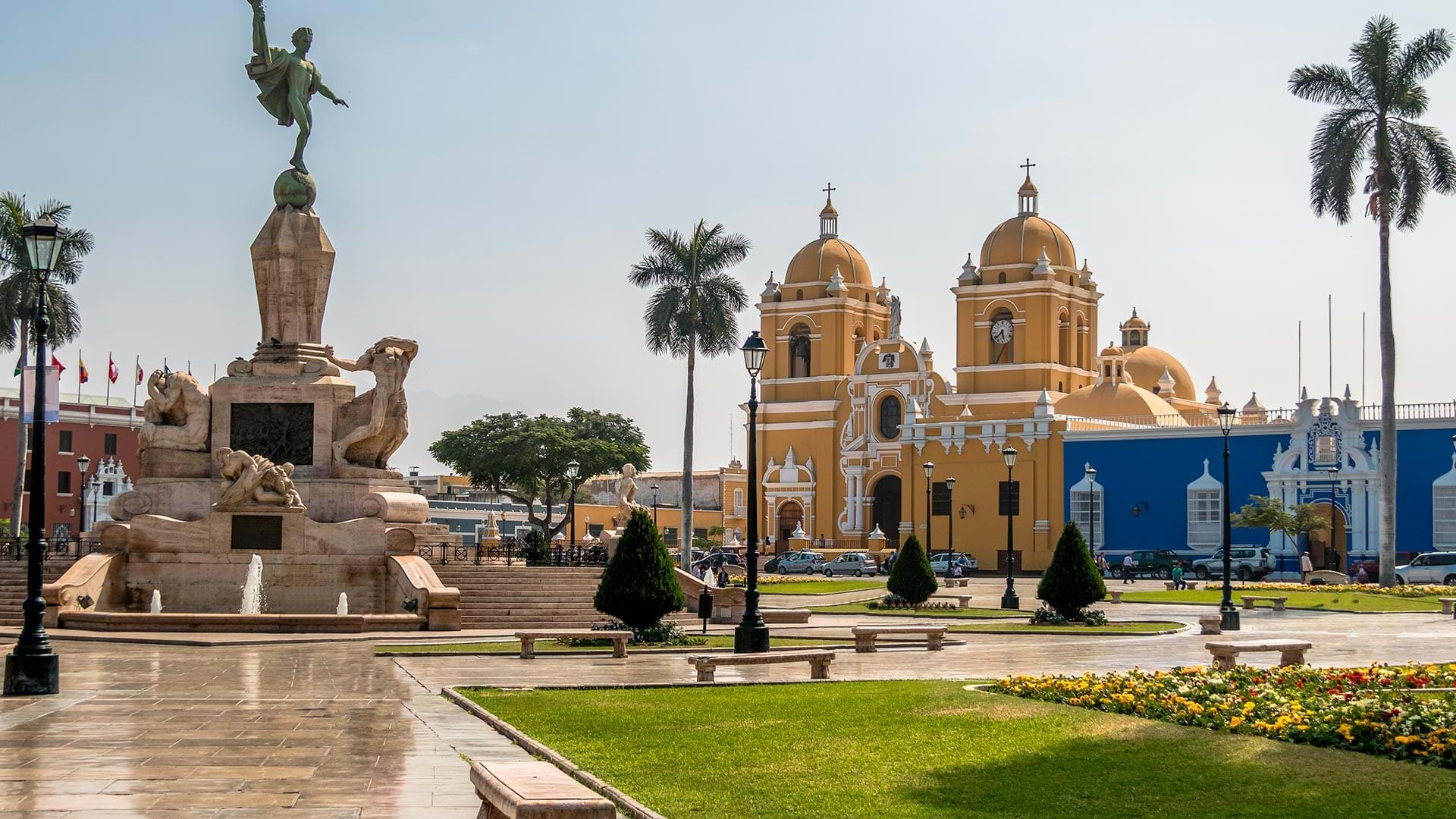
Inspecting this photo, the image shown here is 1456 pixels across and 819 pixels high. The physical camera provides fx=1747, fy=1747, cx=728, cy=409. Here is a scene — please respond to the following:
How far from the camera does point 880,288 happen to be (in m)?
83.4

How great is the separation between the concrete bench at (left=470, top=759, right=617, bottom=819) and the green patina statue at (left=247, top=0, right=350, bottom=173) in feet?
79.7

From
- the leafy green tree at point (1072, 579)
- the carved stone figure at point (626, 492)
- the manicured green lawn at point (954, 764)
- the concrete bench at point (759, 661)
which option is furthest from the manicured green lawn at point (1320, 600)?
the manicured green lawn at point (954, 764)

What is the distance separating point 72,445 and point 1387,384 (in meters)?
56.6

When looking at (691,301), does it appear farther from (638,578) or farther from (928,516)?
(638,578)

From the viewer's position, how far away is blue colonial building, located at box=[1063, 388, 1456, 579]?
5500cm

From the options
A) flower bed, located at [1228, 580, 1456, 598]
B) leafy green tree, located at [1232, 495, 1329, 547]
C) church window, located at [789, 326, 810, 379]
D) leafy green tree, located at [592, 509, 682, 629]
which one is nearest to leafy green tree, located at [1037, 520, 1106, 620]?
leafy green tree, located at [592, 509, 682, 629]

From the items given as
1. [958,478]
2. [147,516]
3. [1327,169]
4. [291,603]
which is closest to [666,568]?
[291,603]

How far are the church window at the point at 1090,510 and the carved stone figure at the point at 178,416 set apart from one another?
130 feet

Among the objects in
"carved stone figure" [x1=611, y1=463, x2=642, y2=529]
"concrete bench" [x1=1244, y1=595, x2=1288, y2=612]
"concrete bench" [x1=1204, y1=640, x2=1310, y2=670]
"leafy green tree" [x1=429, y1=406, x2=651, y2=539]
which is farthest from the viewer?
"leafy green tree" [x1=429, y1=406, x2=651, y2=539]

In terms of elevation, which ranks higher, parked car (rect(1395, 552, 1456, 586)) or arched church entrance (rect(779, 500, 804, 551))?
arched church entrance (rect(779, 500, 804, 551))

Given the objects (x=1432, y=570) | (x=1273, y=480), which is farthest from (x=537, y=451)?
(x=1432, y=570)

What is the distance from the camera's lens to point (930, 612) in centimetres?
3538

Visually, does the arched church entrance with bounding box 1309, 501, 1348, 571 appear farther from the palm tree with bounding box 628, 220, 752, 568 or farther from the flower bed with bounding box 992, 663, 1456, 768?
the flower bed with bounding box 992, 663, 1456, 768

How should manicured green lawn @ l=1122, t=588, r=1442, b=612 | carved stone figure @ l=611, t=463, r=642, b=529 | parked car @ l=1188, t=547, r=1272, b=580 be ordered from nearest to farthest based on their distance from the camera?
manicured green lawn @ l=1122, t=588, r=1442, b=612 < carved stone figure @ l=611, t=463, r=642, b=529 < parked car @ l=1188, t=547, r=1272, b=580
